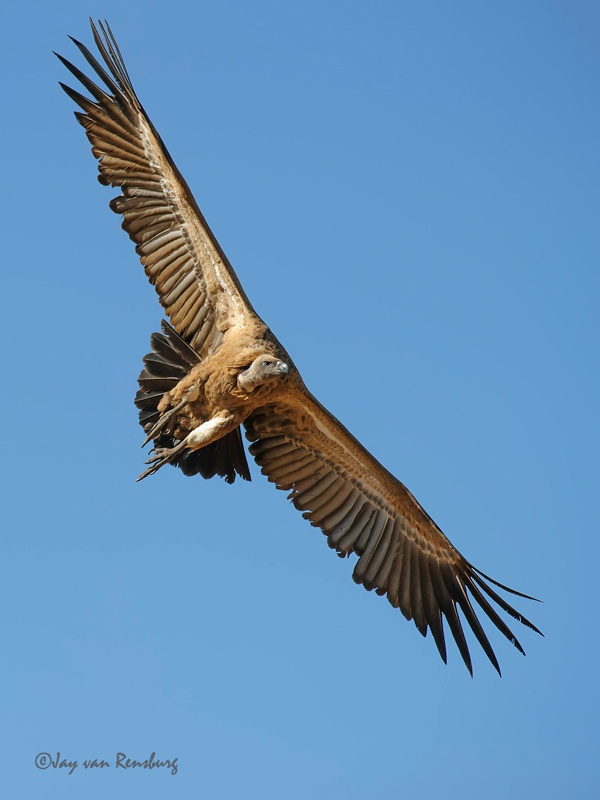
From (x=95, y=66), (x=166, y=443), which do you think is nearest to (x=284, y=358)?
(x=166, y=443)

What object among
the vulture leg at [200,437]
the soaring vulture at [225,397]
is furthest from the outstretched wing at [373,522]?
the vulture leg at [200,437]

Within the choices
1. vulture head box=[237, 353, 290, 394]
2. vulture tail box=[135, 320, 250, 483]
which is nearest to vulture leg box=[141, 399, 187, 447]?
vulture tail box=[135, 320, 250, 483]

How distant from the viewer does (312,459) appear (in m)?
10.5

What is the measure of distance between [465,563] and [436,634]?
2.12 feet

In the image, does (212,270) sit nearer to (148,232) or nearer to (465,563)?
(148,232)

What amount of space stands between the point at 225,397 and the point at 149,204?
1672 millimetres

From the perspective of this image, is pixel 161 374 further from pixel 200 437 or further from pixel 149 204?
pixel 149 204

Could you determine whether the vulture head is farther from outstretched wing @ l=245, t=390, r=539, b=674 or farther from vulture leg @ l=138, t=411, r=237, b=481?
outstretched wing @ l=245, t=390, r=539, b=674

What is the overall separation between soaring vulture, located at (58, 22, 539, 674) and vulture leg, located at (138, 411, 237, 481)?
1 cm

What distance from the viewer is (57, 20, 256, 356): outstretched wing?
9617mm

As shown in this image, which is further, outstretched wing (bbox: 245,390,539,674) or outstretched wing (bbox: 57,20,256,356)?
outstretched wing (bbox: 245,390,539,674)

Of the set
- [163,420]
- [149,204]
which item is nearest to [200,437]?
[163,420]

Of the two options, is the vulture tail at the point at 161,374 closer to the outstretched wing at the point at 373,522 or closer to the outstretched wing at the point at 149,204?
the outstretched wing at the point at 149,204

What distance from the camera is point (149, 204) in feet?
31.7
